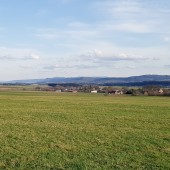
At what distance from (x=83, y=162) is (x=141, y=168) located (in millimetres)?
2224

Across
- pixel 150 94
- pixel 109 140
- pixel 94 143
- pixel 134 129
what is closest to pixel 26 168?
pixel 94 143

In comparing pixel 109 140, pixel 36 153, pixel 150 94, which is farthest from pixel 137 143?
pixel 150 94

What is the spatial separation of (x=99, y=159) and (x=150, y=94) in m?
86.9

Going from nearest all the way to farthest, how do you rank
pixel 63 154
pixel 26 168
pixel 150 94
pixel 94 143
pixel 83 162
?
1. pixel 26 168
2. pixel 83 162
3. pixel 63 154
4. pixel 94 143
5. pixel 150 94

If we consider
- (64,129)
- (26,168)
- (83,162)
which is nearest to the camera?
(26,168)

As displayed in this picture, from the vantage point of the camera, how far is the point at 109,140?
19.2 m

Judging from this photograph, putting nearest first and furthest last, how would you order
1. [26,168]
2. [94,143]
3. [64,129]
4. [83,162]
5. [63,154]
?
[26,168] → [83,162] → [63,154] → [94,143] → [64,129]

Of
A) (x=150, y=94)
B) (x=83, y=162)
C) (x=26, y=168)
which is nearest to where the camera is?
(x=26, y=168)

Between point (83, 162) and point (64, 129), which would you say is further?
point (64, 129)

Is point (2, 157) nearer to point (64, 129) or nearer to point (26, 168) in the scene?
point (26, 168)

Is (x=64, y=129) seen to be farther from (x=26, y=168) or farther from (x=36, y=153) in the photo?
(x=26, y=168)

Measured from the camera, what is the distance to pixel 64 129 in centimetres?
2305

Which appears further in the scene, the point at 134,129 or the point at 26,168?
the point at 134,129

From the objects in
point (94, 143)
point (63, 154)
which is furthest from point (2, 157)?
point (94, 143)
